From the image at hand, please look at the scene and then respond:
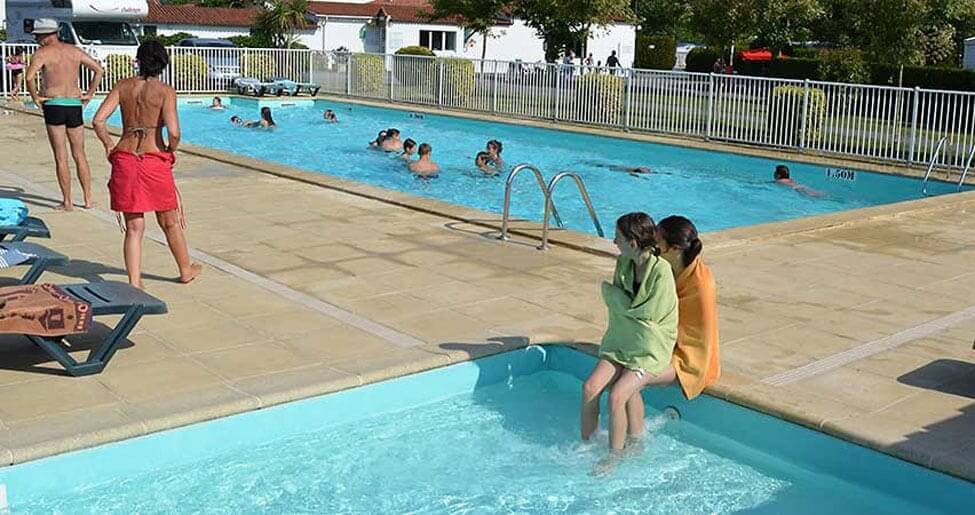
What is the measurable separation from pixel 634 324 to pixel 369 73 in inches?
922

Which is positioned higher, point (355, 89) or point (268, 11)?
point (268, 11)

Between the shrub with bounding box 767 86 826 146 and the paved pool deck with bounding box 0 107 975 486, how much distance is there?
657cm

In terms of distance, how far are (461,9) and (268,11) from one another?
15.4 metres

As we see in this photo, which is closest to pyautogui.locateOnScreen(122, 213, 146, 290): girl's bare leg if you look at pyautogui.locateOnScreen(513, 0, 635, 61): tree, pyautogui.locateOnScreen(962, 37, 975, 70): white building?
pyautogui.locateOnScreen(513, 0, 635, 61): tree

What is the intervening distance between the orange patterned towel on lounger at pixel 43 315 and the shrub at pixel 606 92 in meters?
16.6

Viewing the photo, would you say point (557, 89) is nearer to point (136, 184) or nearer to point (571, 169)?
point (571, 169)

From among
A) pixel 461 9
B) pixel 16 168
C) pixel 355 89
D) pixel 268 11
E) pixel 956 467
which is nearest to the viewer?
pixel 956 467

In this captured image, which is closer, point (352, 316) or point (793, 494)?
point (793, 494)

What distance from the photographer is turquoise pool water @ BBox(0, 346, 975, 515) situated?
4.67 m

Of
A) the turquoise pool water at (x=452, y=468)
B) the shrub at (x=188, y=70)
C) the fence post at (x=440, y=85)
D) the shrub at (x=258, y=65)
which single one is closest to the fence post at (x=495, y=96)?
the fence post at (x=440, y=85)

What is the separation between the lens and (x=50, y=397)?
5098 mm

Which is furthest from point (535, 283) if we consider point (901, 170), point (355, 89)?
point (355, 89)

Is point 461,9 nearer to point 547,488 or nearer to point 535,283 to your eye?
point 535,283

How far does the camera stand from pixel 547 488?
195 inches
